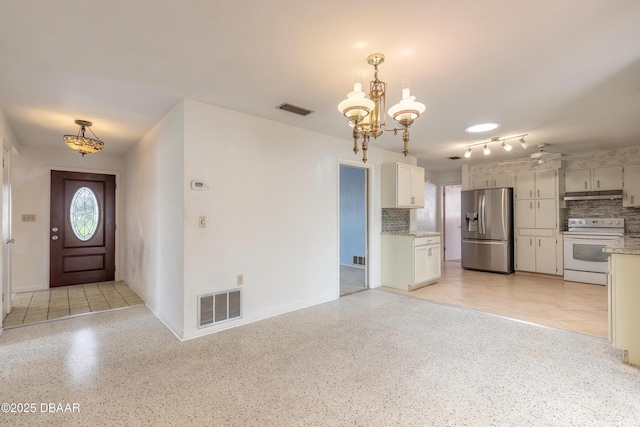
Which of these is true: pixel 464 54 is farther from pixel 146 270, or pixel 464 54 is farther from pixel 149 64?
pixel 146 270

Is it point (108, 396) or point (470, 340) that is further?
point (470, 340)

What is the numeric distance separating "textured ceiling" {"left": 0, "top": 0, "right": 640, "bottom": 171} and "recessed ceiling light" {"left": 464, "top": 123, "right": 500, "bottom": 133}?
23 centimetres

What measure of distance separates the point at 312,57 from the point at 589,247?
19.6 ft

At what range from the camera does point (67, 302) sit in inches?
165

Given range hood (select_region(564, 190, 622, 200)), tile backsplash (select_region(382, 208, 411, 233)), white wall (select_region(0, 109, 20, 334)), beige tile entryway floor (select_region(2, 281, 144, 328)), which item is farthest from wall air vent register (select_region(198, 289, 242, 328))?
range hood (select_region(564, 190, 622, 200))

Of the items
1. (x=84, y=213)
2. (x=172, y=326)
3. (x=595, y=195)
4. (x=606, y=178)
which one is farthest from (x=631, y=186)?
(x=84, y=213)

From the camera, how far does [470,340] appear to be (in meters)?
2.91

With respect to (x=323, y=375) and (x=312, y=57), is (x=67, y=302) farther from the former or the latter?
(x=312, y=57)

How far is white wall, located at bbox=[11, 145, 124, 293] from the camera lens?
4.82 metres

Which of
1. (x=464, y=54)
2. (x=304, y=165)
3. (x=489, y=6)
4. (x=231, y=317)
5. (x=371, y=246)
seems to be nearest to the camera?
(x=489, y=6)

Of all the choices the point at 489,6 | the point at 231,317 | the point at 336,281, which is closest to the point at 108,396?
the point at 231,317

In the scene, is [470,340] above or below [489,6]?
below

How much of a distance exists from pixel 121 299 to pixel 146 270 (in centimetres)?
71

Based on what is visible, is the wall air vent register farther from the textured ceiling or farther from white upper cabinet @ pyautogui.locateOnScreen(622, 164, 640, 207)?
white upper cabinet @ pyautogui.locateOnScreen(622, 164, 640, 207)
